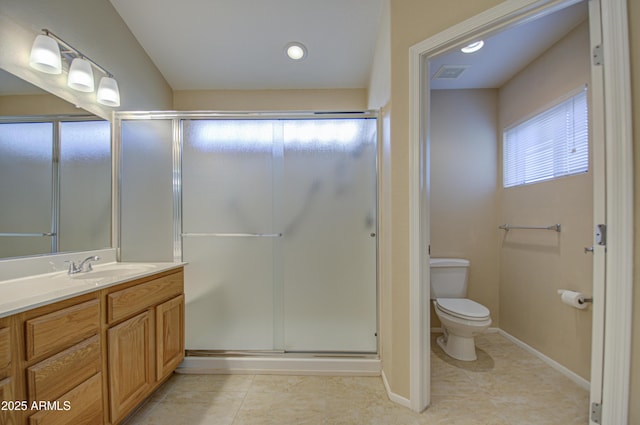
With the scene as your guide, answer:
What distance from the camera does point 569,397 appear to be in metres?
1.60

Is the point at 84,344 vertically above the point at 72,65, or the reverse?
the point at 72,65

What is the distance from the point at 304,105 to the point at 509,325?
9.62ft

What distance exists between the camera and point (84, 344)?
→ 112cm

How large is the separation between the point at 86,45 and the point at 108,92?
A: 31 cm

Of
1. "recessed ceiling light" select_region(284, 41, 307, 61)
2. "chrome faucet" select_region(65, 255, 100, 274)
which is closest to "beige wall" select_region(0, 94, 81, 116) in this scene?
"chrome faucet" select_region(65, 255, 100, 274)

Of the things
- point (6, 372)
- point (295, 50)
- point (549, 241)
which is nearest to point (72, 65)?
point (295, 50)

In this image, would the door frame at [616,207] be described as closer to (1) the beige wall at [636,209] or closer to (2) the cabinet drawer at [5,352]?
(1) the beige wall at [636,209]

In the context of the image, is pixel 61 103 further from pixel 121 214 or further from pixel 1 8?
pixel 121 214

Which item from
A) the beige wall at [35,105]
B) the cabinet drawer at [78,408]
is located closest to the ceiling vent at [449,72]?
the beige wall at [35,105]

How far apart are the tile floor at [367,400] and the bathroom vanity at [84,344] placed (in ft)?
0.83

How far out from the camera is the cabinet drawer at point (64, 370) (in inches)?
36.5

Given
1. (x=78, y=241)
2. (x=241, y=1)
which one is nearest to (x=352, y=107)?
(x=241, y=1)

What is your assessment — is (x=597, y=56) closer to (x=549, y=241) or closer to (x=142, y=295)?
(x=549, y=241)

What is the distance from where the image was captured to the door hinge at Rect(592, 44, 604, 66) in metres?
1.05
